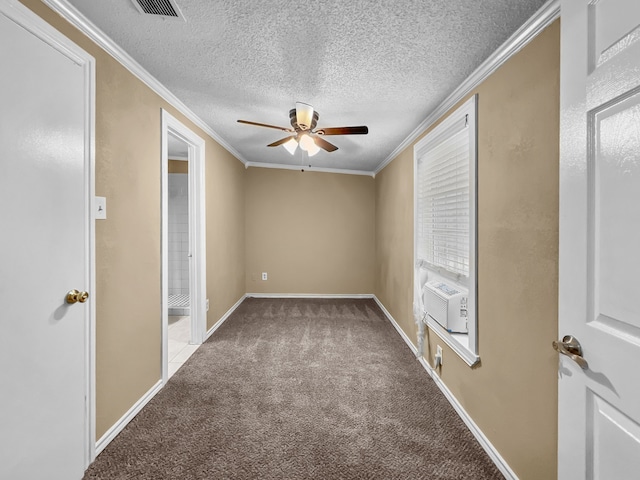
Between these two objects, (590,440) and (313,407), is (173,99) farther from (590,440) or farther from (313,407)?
(590,440)

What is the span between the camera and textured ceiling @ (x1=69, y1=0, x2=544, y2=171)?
1362 millimetres

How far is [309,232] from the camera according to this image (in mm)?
5117

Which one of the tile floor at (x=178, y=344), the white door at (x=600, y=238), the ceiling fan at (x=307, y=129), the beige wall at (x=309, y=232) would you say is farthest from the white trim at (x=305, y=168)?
the white door at (x=600, y=238)

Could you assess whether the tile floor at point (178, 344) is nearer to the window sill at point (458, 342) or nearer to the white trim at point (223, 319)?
the white trim at point (223, 319)

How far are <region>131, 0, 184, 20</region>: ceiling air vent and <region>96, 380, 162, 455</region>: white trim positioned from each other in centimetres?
223

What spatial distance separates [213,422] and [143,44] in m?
2.31

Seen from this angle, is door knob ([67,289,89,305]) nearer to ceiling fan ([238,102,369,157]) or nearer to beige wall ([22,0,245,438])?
beige wall ([22,0,245,438])

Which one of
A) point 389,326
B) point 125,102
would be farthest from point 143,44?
point 389,326

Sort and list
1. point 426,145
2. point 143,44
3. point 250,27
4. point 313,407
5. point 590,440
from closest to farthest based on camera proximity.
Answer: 1. point 590,440
2. point 250,27
3. point 143,44
4. point 313,407
5. point 426,145

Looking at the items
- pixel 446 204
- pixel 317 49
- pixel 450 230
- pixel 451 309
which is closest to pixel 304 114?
pixel 317 49

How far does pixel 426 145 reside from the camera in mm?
2684

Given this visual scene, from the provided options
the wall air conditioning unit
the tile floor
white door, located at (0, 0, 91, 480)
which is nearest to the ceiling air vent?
white door, located at (0, 0, 91, 480)

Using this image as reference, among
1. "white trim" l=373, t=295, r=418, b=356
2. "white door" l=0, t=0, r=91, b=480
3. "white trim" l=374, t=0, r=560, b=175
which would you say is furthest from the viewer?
"white trim" l=373, t=295, r=418, b=356

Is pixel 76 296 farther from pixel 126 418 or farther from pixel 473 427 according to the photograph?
pixel 473 427
